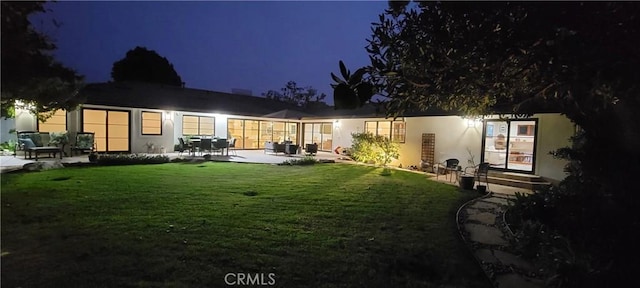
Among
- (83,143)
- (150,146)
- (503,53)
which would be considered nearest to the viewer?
(503,53)

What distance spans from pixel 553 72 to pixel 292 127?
2157 cm

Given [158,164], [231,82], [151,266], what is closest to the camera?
[151,266]

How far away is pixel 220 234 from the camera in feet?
14.7

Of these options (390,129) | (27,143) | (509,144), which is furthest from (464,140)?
(27,143)

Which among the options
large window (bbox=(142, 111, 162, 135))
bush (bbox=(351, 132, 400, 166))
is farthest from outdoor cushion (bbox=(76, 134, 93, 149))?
bush (bbox=(351, 132, 400, 166))

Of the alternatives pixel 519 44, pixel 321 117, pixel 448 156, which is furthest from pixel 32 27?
pixel 321 117

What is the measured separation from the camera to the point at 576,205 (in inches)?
151

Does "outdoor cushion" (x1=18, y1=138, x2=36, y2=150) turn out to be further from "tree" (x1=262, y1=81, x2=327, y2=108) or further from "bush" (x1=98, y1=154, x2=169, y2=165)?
"tree" (x1=262, y1=81, x2=327, y2=108)

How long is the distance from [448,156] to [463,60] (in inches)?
421

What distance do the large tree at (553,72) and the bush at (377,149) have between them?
9663 mm

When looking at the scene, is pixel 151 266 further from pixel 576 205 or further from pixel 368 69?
pixel 576 205

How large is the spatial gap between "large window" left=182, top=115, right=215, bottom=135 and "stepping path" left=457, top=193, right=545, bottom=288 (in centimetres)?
1536

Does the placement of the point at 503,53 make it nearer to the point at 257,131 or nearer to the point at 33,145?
the point at 33,145

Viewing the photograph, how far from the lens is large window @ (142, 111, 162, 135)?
16.6m
